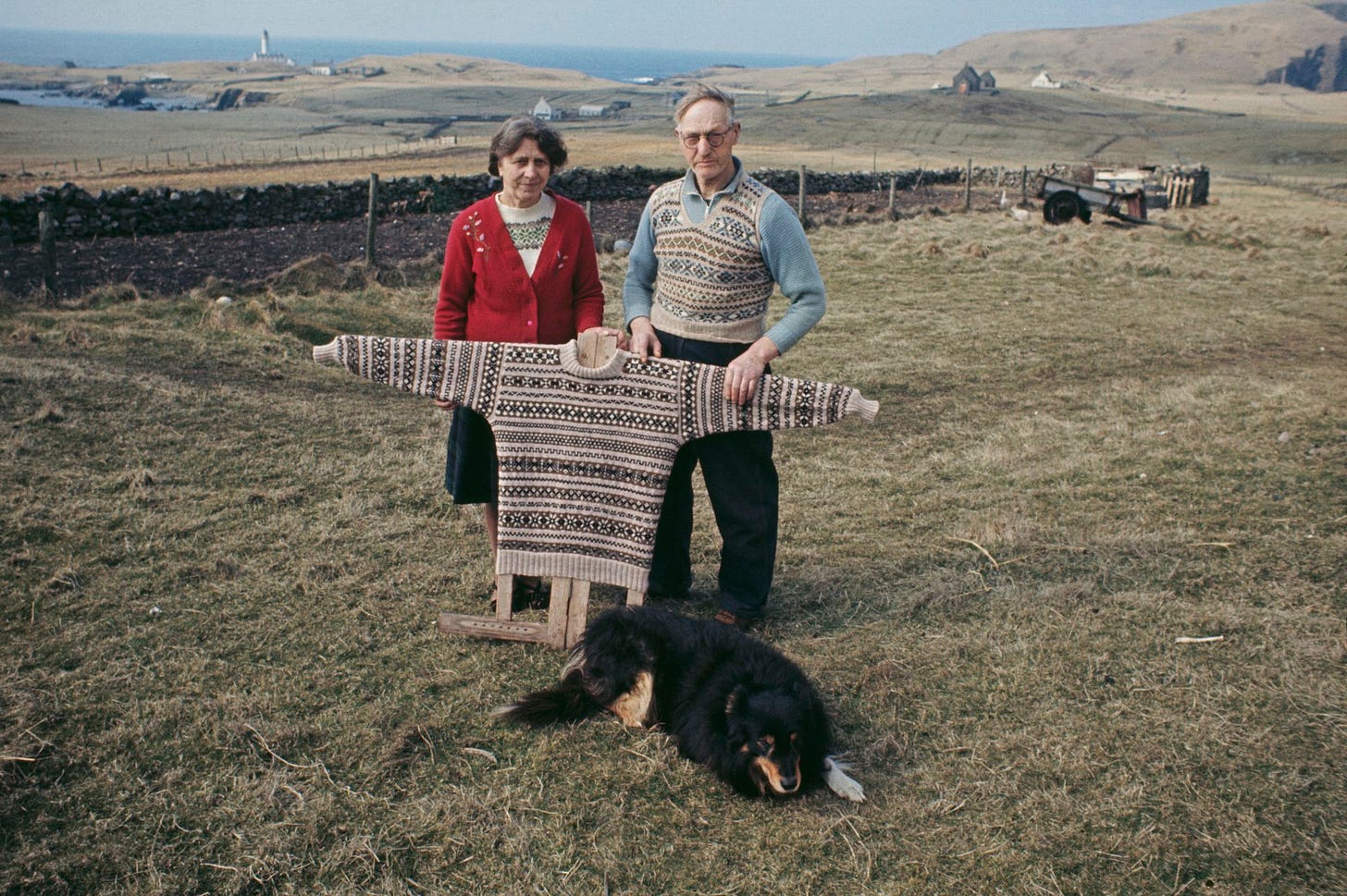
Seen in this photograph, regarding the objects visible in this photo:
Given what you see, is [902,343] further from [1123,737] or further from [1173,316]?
[1123,737]

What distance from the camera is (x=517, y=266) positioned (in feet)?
12.9

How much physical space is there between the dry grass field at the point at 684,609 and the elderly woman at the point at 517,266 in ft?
4.31

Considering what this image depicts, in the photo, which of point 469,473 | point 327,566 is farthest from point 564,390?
point 327,566

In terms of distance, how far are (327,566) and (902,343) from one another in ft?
24.7

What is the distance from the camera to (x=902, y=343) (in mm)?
10719

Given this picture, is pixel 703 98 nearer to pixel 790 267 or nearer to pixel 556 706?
pixel 790 267

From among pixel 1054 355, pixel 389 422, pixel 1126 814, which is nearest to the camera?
pixel 1126 814

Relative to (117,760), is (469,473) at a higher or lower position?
higher

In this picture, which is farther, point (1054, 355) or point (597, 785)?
point (1054, 355)

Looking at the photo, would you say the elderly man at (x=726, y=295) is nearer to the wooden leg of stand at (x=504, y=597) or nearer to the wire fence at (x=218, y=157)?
the wooden leg of stand at (x=504, y=597)

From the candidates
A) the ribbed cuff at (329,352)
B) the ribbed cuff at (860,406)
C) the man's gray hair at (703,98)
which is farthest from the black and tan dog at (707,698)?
the man's gray hair at (703,98)

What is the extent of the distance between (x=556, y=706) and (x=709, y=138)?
2213mm

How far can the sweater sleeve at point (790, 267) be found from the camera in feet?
12.1

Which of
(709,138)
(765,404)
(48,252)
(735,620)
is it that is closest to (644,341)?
(765,404)
